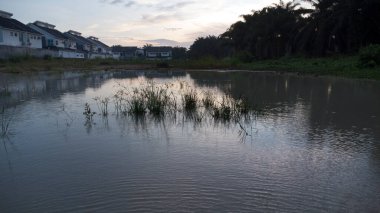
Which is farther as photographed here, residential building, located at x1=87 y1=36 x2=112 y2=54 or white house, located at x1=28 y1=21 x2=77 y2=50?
residential building, located at x1=87 y1=36 x2=112 y2=54

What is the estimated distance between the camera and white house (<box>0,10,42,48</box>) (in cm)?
Result: 3709

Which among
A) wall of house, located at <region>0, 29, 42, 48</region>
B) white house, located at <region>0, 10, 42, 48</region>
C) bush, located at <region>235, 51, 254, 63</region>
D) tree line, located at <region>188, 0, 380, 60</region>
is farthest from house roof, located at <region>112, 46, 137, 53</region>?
bush, located at <region>235, 51, 254, 63</region>

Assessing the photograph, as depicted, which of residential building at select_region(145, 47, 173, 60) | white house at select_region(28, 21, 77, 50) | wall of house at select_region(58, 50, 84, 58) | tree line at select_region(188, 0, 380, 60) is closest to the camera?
tree line at select_region(188, 0, 380, 60)

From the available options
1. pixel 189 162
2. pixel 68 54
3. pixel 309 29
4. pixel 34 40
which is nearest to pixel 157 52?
pixel 68 54

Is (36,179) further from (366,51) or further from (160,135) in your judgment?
(366,51)

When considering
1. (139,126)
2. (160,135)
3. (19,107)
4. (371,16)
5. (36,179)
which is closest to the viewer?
(36,179)

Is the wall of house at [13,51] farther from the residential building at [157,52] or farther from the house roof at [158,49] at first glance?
the house roof at [158,49]

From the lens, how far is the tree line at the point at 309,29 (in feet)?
103

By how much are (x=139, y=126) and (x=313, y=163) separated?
12.2 feet

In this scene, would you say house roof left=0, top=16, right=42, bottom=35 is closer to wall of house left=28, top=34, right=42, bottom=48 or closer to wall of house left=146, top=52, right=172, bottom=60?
wall of house left=28, top=34, right=42, bottom=48

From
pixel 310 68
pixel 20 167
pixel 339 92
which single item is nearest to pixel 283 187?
pixel 20 167

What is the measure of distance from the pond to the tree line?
25.1 meters

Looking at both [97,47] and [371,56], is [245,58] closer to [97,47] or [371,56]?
[371,56]

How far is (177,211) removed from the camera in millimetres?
3842
